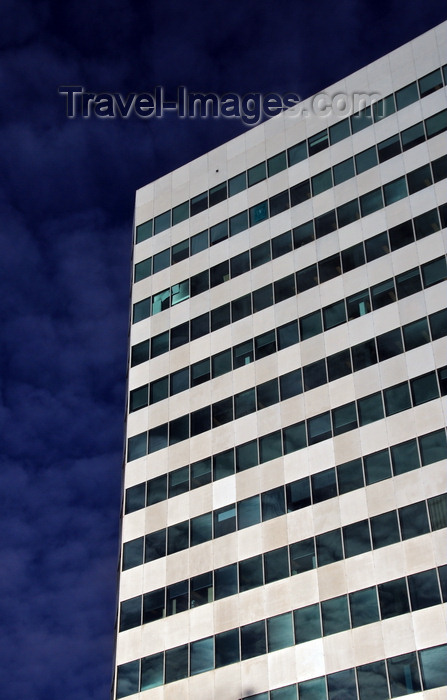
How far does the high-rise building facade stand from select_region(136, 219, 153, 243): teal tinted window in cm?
120

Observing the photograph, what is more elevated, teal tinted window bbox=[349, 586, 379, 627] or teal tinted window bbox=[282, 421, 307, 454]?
teal tinted window bbox=[282, 421, 307, 454]

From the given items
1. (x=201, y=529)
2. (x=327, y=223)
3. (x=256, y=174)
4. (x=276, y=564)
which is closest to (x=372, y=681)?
(x=276, y=564)

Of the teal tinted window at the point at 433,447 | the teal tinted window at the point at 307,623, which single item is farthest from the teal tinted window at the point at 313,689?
the teal tinted window at the point at 433,447

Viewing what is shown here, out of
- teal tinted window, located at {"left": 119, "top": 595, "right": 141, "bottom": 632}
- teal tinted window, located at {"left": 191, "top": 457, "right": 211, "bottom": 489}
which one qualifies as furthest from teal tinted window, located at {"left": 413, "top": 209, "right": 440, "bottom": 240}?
teal tinted window, located at {"left": 119, "top": 595, "right": 141, "bottom": 632}

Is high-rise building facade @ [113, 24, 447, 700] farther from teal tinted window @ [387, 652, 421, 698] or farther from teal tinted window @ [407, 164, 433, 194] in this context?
teal tinted window @ [407, 164, 433, 194]

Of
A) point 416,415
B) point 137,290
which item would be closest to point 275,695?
point 416,415

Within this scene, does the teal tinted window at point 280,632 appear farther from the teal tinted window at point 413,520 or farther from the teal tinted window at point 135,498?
the teal tinted window at point 135,498

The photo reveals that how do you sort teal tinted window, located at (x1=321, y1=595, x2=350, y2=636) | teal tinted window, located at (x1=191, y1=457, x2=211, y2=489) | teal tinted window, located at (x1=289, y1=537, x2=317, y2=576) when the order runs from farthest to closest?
teal tinted window, located at (x1=191, y1=457, x2=211, y2=489)
teal tinted window, located at (x1=289, y1=537, x2=317, y2=576)
teal tinted window, located at (x1=321, y1=595, x2=350, y2=636)

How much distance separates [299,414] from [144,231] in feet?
77.2

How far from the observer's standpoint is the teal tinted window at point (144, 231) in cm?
8569

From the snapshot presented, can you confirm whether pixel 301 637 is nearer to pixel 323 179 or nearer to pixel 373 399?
pixel 373 399

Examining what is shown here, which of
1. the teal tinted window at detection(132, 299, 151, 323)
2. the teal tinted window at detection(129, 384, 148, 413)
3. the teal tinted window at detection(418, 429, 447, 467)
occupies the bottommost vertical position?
the teal tinted window at detection(418, 429, 447, 467)

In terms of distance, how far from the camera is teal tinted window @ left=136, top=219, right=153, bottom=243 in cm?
8569

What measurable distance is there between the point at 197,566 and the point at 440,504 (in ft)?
49.6
